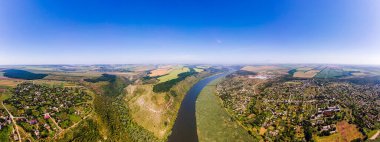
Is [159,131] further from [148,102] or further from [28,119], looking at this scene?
[28,119]

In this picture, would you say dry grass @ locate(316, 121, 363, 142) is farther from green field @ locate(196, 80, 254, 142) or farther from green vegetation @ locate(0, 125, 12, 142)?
green vegetation @ locate(0, 125, 12, 142)

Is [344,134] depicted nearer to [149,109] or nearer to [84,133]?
[149,109]

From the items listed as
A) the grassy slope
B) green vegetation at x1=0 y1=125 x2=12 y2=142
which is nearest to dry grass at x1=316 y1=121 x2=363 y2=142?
the grassy slope

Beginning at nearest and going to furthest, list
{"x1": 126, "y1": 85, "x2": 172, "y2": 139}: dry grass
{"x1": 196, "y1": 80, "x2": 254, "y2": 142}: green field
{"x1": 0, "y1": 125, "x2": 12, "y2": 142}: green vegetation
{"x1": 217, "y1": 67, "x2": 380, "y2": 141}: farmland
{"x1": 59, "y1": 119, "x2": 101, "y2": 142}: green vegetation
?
{"x1": 0, "y1": 125, "x2": 12, "y2": 142}: green vegetation → {"x1": 59, "y1": 119, "x2": 101, "y2": 142}: green vegetation → {"x1": 196, "y1": 80, "x2": 254, "y2": 142}: green field → {"x1": 217, "y1": 67, "x2": 380, "y2": 141}: farmland → {"x1": 126, "y1": 85, "x2": 172, "y2": 139}: dry grass

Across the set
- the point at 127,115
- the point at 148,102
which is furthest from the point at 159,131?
the point at 148,102

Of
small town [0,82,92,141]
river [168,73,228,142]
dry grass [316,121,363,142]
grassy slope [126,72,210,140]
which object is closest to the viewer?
small town [0,82,92,141]

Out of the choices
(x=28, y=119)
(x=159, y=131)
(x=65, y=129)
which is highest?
(x=28, y=119)

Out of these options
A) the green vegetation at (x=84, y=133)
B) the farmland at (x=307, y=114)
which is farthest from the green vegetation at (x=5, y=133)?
the farmland at (x=307, y=114)

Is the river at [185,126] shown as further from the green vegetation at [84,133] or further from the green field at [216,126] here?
the green vegetation at [84,133]
